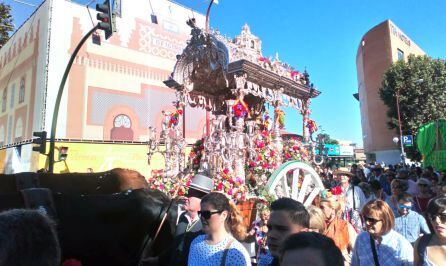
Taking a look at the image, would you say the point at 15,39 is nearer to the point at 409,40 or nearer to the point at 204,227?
the point at 204,227

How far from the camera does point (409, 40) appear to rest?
41.5 m

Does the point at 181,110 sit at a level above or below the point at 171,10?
below

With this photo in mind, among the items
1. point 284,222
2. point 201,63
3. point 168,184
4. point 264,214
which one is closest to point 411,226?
point 264,214

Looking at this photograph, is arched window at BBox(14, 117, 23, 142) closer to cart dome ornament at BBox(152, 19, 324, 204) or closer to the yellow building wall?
the yellow building wall

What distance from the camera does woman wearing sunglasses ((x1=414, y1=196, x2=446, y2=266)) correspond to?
2.81 metres

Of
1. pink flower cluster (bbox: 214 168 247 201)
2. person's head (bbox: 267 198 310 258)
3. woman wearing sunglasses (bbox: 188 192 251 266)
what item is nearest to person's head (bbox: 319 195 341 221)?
pink flower cluster (bbox: 214 168 247 201)

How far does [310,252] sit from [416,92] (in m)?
29.7

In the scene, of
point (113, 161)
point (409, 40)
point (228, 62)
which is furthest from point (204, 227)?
point (409, 40)

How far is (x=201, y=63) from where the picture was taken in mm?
10078

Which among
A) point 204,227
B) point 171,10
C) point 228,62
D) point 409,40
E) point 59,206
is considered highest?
point 409,40

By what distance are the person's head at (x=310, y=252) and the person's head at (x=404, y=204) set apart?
3.71 meters

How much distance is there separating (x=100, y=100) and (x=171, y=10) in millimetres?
10352

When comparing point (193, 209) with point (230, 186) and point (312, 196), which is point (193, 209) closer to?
point (230, 186)

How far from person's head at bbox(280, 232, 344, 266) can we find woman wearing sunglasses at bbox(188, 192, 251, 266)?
1.19 metres
